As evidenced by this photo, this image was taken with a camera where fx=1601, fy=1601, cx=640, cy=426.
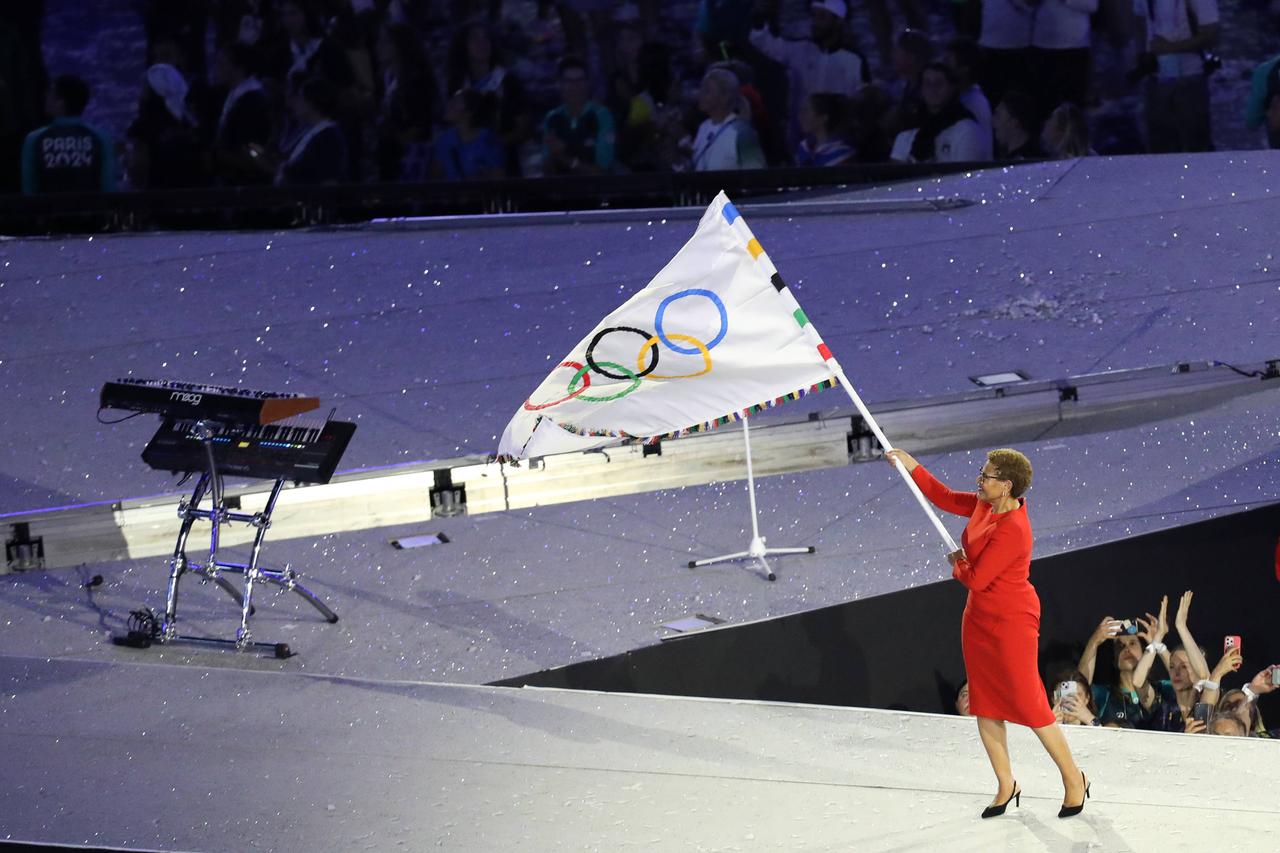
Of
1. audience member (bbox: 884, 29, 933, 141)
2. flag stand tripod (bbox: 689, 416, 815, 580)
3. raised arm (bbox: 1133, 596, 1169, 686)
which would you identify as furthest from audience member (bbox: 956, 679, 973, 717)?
audience member (bbox: 884, 29, 933, 141)

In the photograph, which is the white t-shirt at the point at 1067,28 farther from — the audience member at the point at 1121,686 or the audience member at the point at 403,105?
the audience member at the point at 1121,686

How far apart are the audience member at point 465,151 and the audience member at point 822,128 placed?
2.10m

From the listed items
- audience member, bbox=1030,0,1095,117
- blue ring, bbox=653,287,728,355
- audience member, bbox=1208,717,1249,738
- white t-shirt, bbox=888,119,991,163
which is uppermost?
audience member, bbox=1030,0,1095,117

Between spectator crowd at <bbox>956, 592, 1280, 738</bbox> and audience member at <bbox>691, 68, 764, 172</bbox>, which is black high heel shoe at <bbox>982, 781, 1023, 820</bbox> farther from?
audience member at <bbox>691, 68, 764, 172</bbox>

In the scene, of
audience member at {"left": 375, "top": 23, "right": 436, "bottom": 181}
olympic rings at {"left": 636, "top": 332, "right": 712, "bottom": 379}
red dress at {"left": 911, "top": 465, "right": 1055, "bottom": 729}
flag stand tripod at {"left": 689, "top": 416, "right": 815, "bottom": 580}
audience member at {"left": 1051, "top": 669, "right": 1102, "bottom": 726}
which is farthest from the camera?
audience member at {"left": 375, "top": 23, "right": 436, "bottom": 181}

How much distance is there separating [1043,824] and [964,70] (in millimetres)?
8027

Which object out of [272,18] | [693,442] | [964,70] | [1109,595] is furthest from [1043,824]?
[272,18]

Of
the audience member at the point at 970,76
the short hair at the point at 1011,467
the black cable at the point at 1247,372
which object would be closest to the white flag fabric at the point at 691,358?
the short hair at the point at 1011,467

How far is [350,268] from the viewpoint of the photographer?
9547mm

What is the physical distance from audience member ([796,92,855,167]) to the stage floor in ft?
22.9

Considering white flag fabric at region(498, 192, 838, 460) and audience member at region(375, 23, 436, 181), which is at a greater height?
audience member at region(375, 23, 436, 181)

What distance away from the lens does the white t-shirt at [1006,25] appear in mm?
10883

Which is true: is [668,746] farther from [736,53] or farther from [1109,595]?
[736,53]

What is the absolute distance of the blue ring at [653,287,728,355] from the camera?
4527mm
